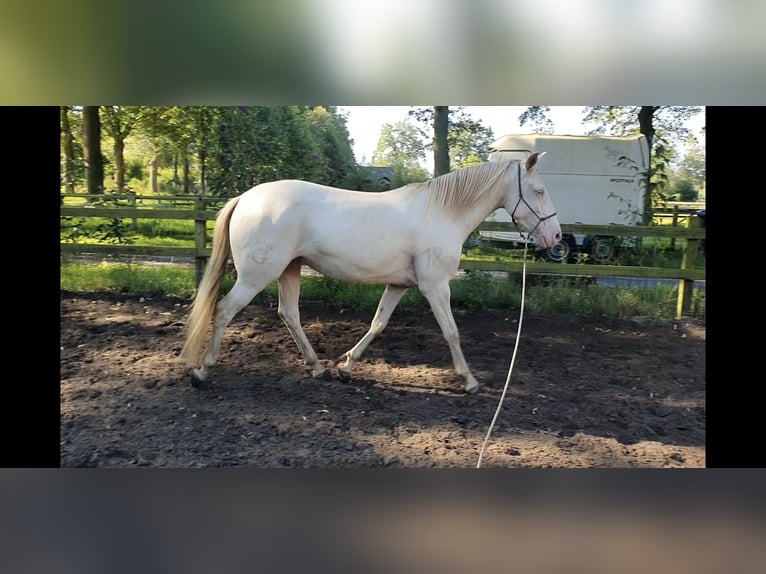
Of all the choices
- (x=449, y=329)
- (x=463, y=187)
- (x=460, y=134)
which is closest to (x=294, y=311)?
(x=449, y=329)

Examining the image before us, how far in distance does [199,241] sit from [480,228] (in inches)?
74.6

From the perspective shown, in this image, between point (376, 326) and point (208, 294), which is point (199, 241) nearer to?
point (208, 294)

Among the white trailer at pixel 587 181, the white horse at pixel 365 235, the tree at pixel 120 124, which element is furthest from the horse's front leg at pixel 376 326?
the tree at pixel 120 124

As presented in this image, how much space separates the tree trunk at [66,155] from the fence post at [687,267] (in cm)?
404

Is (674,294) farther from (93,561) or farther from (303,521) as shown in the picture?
(93,561)

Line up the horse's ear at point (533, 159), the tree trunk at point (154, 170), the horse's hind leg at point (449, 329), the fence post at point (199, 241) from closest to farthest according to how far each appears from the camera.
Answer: the horse's ear at point (533, 159), the horse's hind leg at point (449, 329), the tree trunk at point (154, 170), the fence post at point (199, 241)

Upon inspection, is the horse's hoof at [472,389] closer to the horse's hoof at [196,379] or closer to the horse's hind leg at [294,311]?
the horse's hind leg at [294,311]

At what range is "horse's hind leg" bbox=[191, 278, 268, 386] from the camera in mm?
3971

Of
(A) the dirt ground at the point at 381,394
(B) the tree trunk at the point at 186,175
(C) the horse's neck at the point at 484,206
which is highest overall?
(B) the tree trunk at the point at 186,175

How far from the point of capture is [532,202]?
4055 mm

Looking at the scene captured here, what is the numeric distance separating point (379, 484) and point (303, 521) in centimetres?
63

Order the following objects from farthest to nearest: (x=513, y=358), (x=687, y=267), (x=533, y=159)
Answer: (x=687, y=267) < (x=513, y=358) < (x=533, y=159)

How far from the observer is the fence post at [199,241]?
14.1 ft
